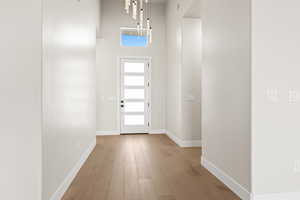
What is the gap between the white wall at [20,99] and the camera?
5.71 ft

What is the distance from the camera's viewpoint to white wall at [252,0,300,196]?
2203 mm

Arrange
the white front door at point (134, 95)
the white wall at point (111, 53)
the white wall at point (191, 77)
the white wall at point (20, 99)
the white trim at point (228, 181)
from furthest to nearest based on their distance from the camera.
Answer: the white front door at point (134, 95) → the white wall at point (111, 53) → the white wall at point (191, 77) → the white trim at point (228, 181) → the white wall at point (20, 99)

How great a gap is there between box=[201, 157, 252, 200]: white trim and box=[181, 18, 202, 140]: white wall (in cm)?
141

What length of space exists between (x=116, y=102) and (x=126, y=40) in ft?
6.33

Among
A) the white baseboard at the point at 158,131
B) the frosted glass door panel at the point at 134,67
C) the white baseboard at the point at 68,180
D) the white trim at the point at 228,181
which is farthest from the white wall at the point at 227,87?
the frosted glass door panel at the point at 134,67

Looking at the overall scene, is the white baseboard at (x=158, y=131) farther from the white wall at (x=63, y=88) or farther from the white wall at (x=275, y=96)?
the white wall at (x=275, y=96)

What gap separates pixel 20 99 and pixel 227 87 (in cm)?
231

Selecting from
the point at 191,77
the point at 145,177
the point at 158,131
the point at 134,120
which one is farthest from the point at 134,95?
the point at 145,177

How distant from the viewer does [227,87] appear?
8.85ft

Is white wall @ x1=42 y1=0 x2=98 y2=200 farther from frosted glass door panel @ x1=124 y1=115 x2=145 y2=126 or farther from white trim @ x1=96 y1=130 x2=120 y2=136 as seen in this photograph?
frosted glass door panel @ x1=124 y1=115 x2=145 y2=126

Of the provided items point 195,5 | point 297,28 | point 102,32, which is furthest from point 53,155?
point 102,32

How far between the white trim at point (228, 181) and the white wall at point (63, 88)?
2.05m

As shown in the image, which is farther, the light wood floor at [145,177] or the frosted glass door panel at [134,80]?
the frosted glass door panel at [134,80]

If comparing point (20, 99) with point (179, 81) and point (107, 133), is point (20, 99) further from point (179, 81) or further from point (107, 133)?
point (107, 133)
